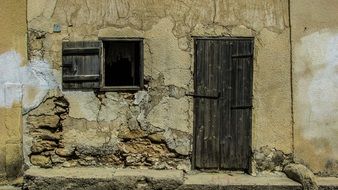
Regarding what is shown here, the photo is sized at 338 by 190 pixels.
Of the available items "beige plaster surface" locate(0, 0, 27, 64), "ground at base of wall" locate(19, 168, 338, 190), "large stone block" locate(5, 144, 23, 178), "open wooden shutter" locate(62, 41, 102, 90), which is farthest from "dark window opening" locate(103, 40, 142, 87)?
"large stone block" locate(5, 144, 23, 178)

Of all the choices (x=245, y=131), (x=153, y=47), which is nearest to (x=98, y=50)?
(x=153, y=47)

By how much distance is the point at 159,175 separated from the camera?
7.00 m

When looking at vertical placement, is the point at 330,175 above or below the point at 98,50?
below

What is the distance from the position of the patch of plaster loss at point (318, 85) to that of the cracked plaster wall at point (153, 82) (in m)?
0.20

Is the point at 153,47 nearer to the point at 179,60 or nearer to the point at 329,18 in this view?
the point at 179,60

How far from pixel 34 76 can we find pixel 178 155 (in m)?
2.27

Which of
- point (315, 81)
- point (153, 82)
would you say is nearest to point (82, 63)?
point (153, 82)

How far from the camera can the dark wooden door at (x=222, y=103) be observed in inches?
288

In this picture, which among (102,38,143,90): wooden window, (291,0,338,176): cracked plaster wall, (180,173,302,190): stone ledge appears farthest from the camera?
(102,38,143,90): wooden window

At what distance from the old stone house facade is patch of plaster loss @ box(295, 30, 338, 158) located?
0.01 metres

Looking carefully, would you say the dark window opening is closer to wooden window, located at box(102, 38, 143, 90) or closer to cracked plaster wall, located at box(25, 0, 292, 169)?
wooden window, located at box(102, 38, 143, 90)

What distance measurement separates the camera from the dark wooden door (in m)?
7.32

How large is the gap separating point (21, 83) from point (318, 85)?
4.09 meters

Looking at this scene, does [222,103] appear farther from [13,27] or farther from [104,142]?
[13,27]
